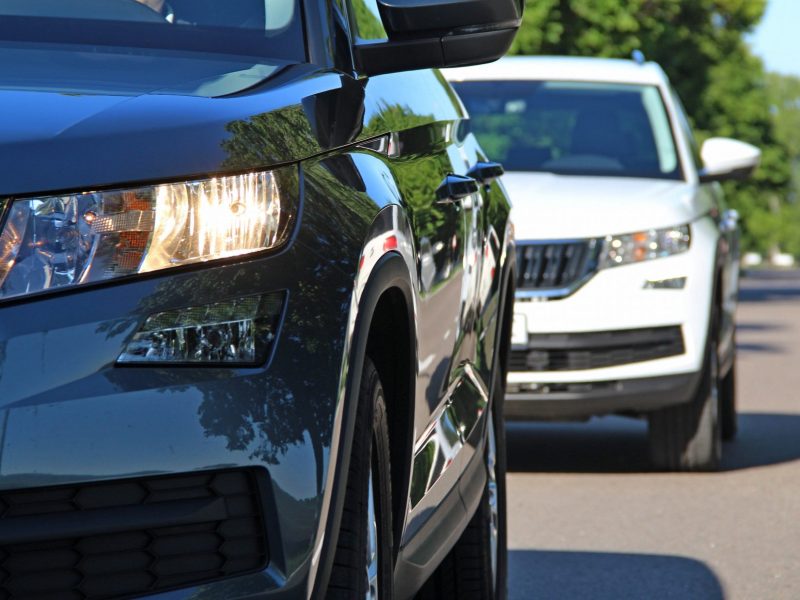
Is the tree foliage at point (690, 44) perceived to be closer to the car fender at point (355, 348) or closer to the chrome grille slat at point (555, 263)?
the chrome grille slat at point (555, 263)

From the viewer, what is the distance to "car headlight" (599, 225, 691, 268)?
343 inches

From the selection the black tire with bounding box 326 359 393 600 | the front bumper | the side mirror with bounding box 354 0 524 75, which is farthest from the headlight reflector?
the side mirror with bounding box 354 0 524 75

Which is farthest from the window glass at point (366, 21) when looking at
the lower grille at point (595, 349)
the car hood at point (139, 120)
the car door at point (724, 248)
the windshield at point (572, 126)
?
the windshield at point (572, 126)

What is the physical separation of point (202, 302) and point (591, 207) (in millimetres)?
6348

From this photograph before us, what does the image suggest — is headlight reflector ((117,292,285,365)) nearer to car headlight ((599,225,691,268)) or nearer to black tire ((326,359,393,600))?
Answer: black tire ((326,359,393,600))

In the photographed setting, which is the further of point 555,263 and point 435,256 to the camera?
point 555,263

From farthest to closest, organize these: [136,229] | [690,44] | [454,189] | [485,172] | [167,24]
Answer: [690,44] → [485,172] → [454,189] → [167,24] → [136,229]

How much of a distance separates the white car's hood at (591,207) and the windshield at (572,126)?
43 cm

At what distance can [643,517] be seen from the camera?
24.2ft

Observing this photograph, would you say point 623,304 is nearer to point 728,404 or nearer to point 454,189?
point 728,404

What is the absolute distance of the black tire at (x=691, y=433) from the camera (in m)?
8.78

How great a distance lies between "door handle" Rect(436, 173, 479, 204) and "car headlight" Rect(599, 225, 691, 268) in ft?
14.2

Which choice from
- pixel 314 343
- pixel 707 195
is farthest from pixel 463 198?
pixel 707 195

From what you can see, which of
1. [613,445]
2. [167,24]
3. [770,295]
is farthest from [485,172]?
[770,295]
